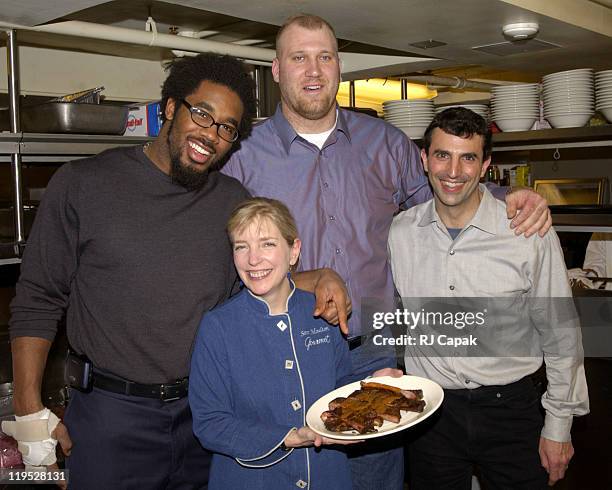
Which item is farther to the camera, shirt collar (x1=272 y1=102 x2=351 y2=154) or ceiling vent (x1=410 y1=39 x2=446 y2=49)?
ceiling vent (x1=410 y1=39 x2=446 y2=49)

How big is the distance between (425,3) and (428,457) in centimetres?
181

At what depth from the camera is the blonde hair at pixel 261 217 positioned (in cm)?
196

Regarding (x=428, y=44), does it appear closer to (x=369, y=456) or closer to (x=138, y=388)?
(x=369, y=456)

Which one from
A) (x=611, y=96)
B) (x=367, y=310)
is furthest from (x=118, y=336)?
(x=611, y=96)

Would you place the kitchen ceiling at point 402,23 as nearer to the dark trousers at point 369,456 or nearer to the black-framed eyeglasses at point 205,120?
the black-framed eyeglasses at point 205,120

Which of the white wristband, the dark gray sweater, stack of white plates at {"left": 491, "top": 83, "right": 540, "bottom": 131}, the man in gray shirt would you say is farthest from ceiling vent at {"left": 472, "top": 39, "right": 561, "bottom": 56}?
the white wristband

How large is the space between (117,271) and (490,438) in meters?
1.38

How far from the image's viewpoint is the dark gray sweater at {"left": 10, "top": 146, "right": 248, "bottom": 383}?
6.57ft

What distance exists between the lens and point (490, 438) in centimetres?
230

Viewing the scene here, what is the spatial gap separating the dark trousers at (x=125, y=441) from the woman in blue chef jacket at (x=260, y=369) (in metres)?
0.17

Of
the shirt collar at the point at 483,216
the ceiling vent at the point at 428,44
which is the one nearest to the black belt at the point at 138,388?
the shirt collar at the point at 483,216

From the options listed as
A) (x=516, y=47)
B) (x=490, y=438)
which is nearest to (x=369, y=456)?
(x=490, y=438)

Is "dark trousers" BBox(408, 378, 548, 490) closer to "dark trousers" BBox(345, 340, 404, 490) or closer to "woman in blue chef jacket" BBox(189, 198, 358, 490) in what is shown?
"dark trousers" BBox(345, 340, 404, 490)

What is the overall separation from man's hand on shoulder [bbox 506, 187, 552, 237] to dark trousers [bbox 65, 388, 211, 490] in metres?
1.26
